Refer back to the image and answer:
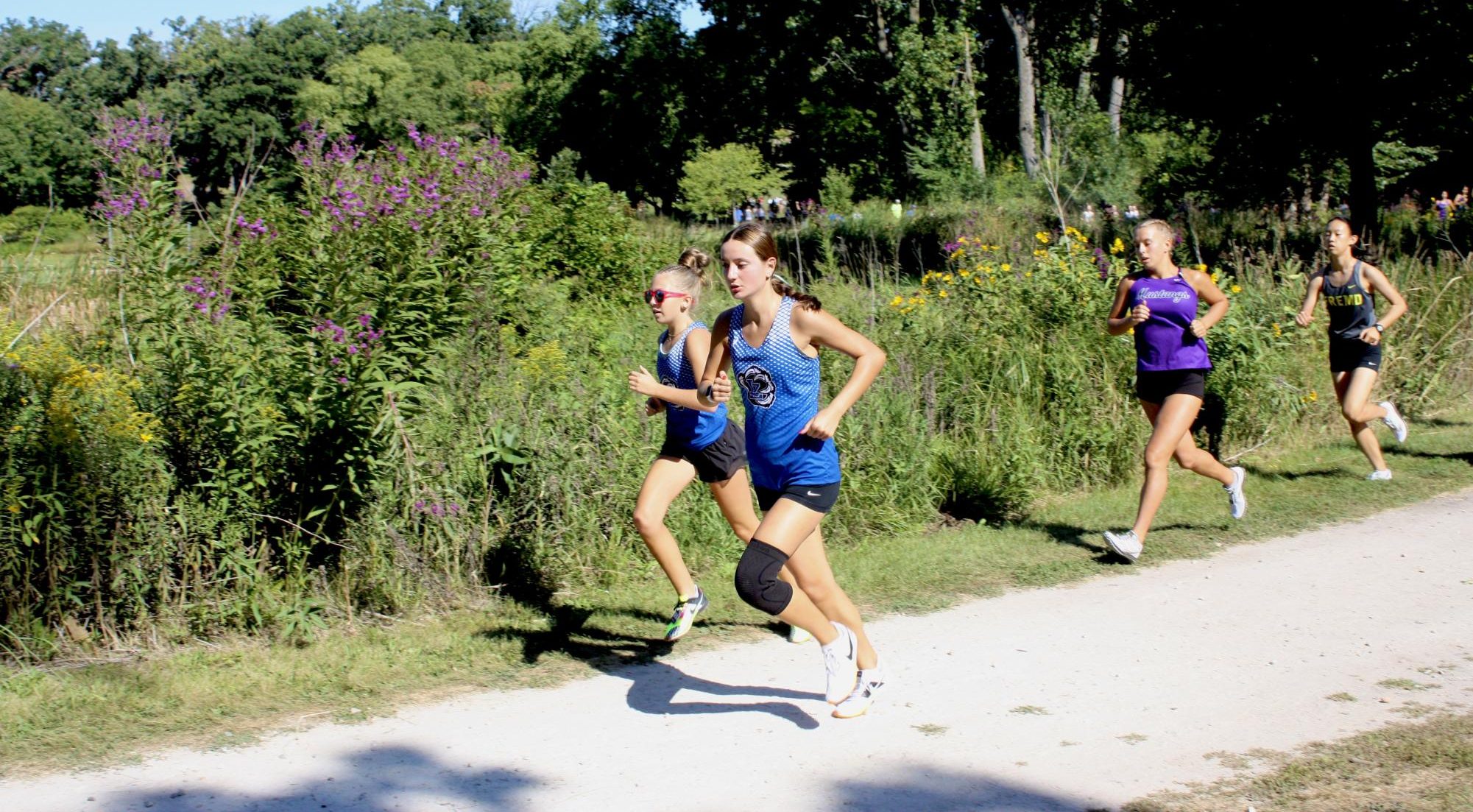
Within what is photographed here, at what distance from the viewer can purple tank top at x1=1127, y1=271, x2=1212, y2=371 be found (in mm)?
7609

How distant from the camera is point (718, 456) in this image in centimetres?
606

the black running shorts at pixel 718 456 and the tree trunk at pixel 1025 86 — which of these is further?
the tree trunk at pixel 1025 86

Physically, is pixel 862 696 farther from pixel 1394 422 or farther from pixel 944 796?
pixel 1394 422

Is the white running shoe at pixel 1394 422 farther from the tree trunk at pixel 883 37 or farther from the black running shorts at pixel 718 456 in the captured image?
the tree trunk at pixel 883 37

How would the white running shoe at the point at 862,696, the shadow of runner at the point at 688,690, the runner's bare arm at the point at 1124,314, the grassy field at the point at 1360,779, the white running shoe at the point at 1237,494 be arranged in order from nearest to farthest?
the grassy field at the point at 1360,779 < the white running shoe at the point at 862,696 < the shadow of runner at the point at 688,690 < the runner's bare arm at the point at 1124,314 < the white running shoe at the point at 1237,494

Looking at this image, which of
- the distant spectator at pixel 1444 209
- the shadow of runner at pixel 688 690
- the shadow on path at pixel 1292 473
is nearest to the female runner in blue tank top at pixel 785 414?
the shadow of runner at pixel 688 690

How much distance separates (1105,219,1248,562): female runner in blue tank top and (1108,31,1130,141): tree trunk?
15255 mm

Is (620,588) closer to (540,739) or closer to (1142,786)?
(540,739)

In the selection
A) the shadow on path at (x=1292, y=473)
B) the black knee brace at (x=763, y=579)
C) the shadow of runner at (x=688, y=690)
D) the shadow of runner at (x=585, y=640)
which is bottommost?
the shadow on path at (x=1292, y=473)

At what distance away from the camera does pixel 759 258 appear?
16.4ft

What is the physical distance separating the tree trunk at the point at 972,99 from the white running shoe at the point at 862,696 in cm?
3536

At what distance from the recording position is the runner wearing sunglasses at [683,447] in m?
5.96

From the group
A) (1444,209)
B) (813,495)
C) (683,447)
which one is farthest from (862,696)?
(1444,209)

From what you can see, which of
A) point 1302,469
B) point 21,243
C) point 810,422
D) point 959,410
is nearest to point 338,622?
point 810,422
